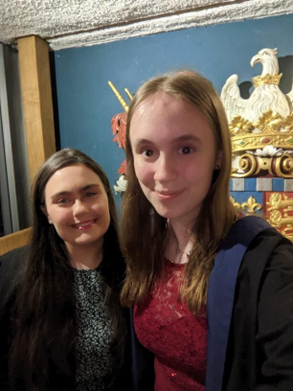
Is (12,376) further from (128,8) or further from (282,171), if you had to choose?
(128,8)

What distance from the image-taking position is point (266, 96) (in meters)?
1.42

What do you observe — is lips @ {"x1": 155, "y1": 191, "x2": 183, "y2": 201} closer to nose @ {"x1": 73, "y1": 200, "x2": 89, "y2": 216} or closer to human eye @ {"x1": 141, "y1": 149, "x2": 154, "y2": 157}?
human eye @ {"x1": 141, "y1": 149, "x2": 154, "y2": 157}

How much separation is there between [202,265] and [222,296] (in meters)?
0.09

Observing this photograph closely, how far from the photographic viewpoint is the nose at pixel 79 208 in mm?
938

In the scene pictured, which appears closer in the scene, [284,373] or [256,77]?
[284,373]

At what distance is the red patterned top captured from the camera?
0.69m

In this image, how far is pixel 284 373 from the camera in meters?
0.51

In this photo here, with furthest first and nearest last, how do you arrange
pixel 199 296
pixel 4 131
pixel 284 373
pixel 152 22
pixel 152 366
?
pixel 4 131 → pixel 152 22 → pixel 152 366 → pixel 199 296 → pixel 284 373

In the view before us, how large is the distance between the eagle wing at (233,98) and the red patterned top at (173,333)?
0.97m

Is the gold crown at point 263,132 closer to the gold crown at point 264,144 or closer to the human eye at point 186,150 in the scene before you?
the gold crown at point 264,144

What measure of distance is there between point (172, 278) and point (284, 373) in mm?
302

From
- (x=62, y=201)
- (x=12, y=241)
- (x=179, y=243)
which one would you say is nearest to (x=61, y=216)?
(x=62, y=201)

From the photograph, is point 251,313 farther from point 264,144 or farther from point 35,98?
point 35,98

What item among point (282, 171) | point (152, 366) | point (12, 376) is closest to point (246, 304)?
point (152, 366)
